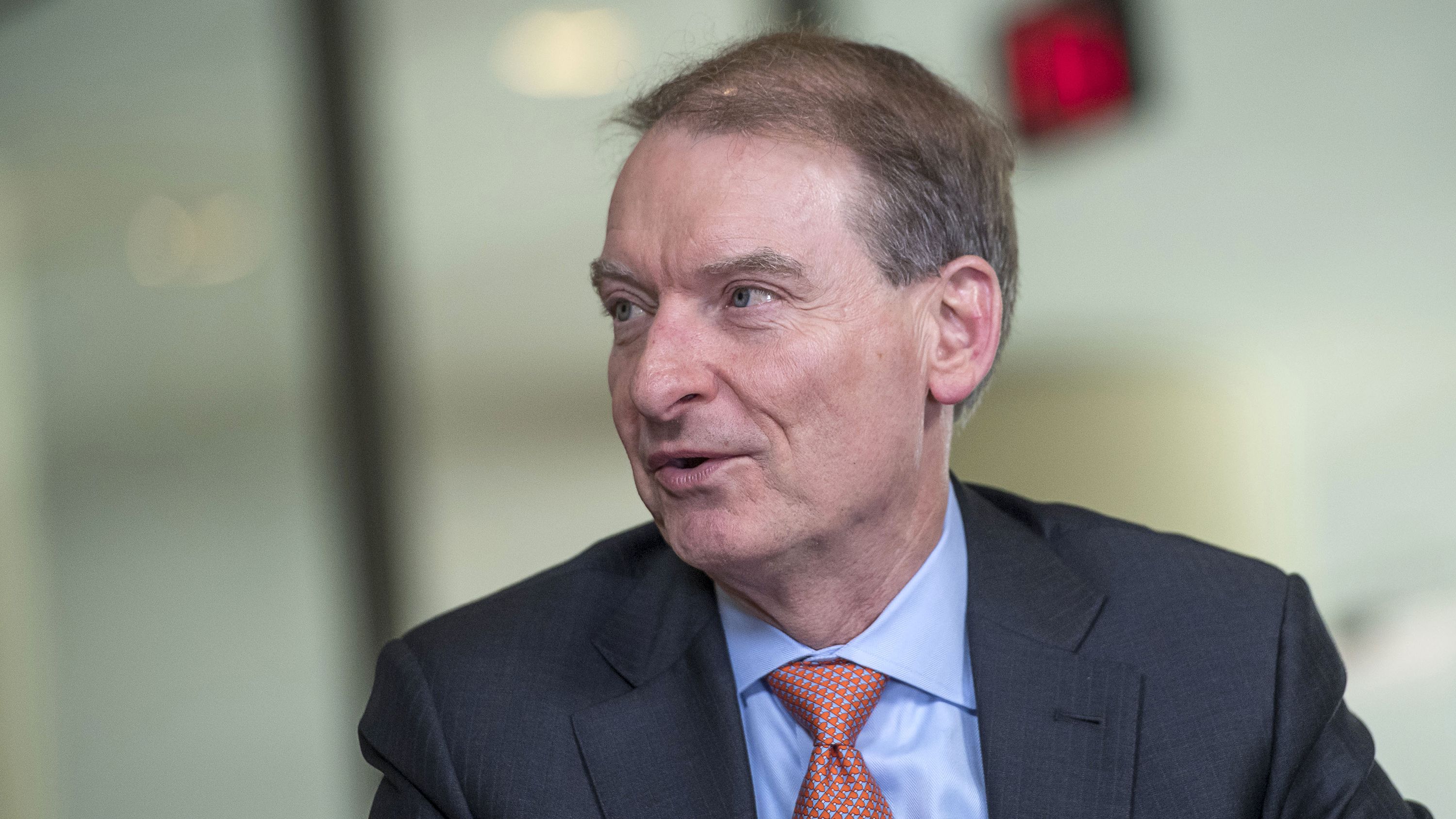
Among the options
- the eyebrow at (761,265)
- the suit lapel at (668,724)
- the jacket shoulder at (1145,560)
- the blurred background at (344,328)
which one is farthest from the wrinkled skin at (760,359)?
the blurred background at (344,328)

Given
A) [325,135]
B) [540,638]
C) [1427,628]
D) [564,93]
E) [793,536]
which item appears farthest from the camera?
[325,135]

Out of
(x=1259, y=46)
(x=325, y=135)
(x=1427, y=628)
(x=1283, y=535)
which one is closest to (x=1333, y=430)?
(x=1283, y=535)

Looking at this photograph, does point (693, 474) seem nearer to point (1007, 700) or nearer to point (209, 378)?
point (1007, 700)

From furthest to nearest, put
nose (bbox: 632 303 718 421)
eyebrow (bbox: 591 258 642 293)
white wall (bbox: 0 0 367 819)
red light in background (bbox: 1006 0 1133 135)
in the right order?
1. white wall (bbox: 0 0 367 819)
2. red light in background (bbox: 1006 0 1133 135)
3. eyebrow (bbox: 591 258 642 293)
4. nose (bbox: 632 303 718 421)

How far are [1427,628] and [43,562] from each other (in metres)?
Answer: 4.24

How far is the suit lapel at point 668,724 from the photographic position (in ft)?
4.96

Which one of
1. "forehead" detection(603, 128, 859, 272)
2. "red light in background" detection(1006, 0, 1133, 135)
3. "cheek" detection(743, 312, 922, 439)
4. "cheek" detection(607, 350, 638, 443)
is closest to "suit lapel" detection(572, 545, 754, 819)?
"cheek" detection(607, 350, 638, 443)

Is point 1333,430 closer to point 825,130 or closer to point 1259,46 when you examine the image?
point 1259,46

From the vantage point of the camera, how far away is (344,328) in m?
4.22

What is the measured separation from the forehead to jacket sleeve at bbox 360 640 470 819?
62cm

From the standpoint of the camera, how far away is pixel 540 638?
5.49ft

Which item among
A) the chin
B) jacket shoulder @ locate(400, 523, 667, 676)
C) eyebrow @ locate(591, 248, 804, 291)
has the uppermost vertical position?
Result: eyebrow @ locate(591, 248, 804, 291)

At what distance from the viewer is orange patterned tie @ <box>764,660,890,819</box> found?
4.91 feet

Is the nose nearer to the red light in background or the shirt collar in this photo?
the shirt collar
